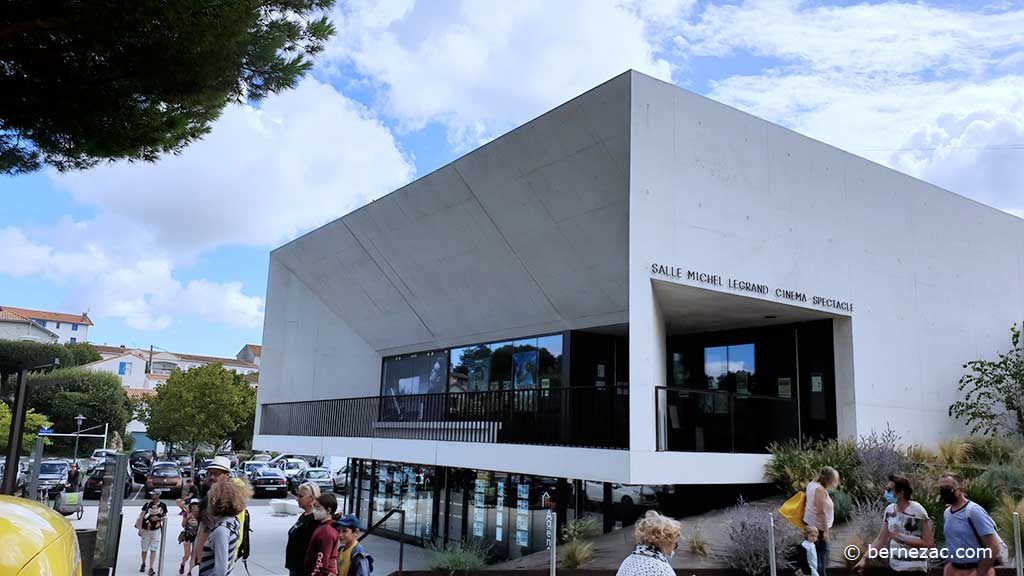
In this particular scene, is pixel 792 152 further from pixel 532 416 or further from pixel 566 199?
pixel 532 416

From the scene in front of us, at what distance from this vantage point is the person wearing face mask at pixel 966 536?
254 inches

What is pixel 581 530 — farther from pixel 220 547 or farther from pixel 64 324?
pixel 64 324

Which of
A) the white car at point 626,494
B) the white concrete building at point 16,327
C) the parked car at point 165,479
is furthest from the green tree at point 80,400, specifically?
the white car at point 626,494

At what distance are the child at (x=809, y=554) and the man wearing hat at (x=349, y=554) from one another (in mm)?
4757

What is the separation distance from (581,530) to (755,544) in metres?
3.59

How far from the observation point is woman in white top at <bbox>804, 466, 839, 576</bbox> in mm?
8703

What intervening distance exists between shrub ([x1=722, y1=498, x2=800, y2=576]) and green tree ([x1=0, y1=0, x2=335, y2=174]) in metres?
8.09

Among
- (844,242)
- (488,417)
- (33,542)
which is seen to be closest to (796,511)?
(488,417)

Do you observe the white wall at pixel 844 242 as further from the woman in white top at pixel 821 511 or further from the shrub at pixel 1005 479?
the woman in white top at pixel 821 511

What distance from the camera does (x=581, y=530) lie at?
43.1 ft

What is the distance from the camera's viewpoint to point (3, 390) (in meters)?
53.6

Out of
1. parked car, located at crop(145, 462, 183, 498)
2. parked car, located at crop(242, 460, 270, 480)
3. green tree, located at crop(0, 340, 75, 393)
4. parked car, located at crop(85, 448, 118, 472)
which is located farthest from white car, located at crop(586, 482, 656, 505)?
green tree, located at crop(0, 340, 75, 393)

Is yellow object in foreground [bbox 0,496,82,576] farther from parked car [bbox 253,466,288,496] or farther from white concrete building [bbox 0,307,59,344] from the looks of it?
white concrete building [bbox 0,307,59,344]

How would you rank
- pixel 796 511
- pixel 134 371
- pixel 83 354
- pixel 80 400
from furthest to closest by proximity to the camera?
pixel 134 371 < pixel 83 354 < pixel 80 400 < pixel 796 511
